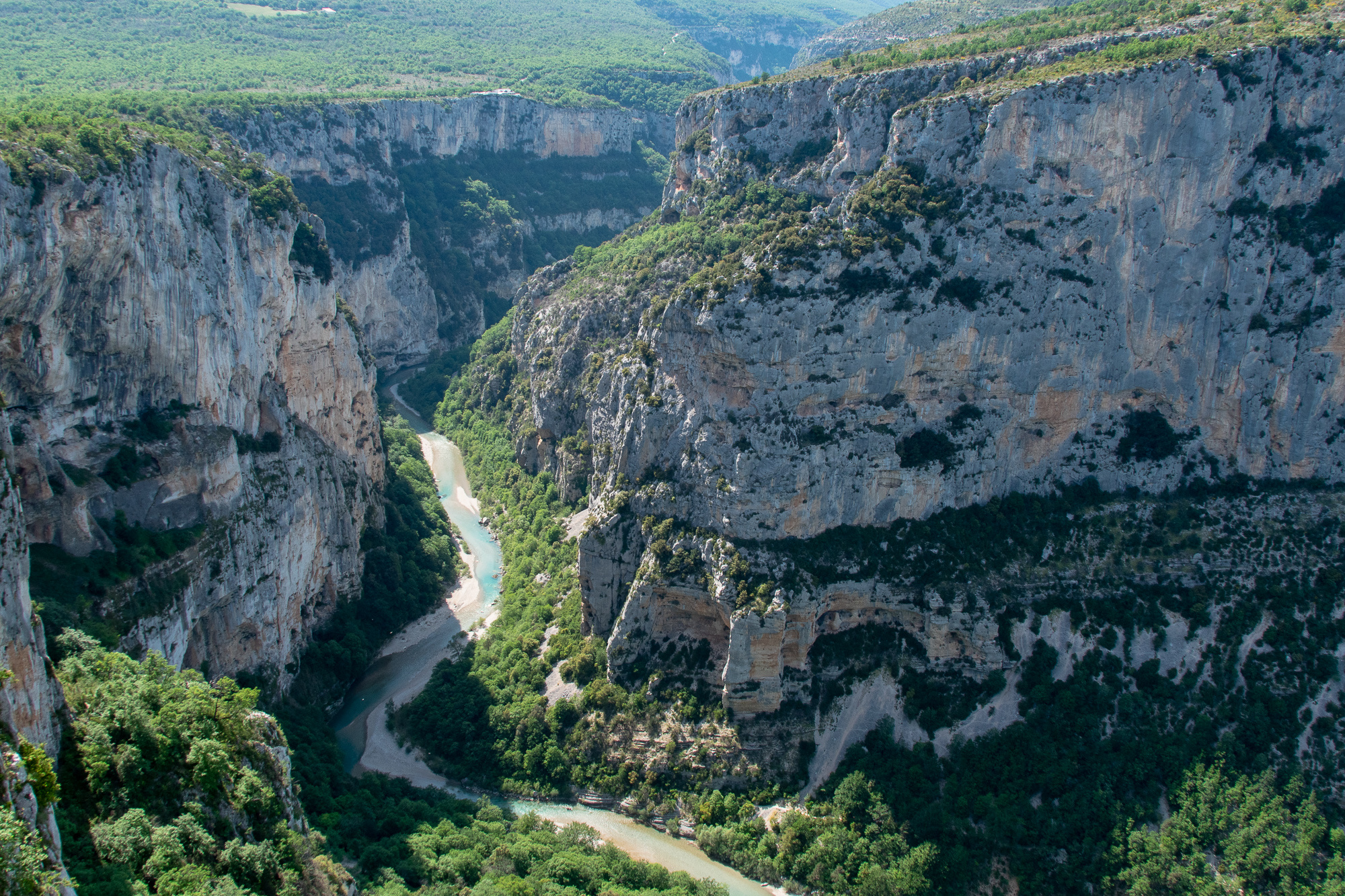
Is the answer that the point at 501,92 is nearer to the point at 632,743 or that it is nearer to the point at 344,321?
the point at 344,321

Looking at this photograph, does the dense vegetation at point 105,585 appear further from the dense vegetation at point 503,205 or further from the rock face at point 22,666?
the dense vegetation at point 503,205

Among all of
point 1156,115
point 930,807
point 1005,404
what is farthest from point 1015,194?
point 930,807

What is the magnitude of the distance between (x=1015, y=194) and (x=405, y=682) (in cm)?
4765

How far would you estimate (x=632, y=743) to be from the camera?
53.1 metres

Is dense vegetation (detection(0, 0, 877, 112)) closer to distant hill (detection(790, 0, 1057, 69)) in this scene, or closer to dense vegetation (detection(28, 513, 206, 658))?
distant hill (detection(790, 0, 1057, 69))

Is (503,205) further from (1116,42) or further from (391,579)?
(1116,42)

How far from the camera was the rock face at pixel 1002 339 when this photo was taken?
2035 inches

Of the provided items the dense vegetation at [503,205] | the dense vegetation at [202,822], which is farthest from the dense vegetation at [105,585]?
the dense vegetation at [503,205]

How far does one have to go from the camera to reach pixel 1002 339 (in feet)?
176

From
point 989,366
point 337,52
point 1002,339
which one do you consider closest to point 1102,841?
point 989,366

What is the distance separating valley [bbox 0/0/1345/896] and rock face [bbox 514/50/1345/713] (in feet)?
0.70

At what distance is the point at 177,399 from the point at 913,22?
309 ft

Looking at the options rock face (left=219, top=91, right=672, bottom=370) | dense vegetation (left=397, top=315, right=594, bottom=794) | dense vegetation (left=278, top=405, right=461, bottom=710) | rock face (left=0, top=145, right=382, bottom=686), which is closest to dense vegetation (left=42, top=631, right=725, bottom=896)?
rock face (left=0, top=145, right=382, bottom=686)

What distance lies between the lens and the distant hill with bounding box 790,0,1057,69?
94.5 meters
